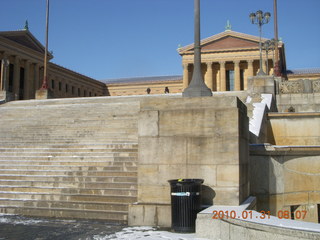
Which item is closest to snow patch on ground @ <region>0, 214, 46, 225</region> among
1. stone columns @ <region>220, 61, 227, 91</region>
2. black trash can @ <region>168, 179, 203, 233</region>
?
black trash can @ <region>168, 179, 203, 233</region>

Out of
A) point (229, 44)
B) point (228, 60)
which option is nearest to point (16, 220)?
point (228, 60)

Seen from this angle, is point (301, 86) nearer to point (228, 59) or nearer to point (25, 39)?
point (228, 59)

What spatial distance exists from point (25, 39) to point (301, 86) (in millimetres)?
50731

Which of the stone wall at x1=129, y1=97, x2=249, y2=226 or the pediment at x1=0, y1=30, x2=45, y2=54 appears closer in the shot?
the stone wall at x1=129, y1=97, x2=249, y2=226

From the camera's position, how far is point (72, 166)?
34.6ft

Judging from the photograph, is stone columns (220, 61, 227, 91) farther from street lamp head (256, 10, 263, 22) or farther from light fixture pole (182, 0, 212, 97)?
light fixture pole (182, 0, 212, 97)

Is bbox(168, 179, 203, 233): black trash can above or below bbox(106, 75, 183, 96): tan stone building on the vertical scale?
below

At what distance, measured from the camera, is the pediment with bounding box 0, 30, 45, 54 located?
186 ft

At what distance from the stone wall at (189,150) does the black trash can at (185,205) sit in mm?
759

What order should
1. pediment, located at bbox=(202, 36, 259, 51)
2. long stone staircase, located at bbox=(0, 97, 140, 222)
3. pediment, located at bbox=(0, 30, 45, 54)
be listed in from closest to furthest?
long stone staircase, located at bbox=(0, 97, 140, 222) < pediment, located at bbox=(0, 30, 45, 54) < pediment, located at bbox=(202, 36, 259, 51)

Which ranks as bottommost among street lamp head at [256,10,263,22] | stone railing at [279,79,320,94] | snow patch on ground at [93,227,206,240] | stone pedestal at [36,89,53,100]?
snow patch on ground at [93,227,206,240]

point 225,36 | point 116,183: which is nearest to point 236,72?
point 225,36

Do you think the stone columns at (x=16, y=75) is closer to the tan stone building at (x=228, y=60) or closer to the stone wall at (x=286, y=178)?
the tan stone building at (x=228, y=60)

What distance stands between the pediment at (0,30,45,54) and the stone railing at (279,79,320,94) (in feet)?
151
